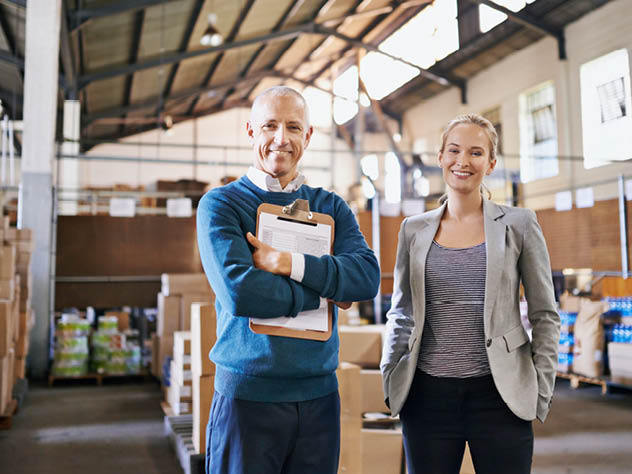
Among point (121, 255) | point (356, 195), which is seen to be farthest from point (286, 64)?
point (121, 255)

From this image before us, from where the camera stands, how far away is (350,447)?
2.53 meters

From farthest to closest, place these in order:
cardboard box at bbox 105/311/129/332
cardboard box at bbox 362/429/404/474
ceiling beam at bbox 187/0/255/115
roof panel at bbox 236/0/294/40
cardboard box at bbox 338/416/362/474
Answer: roof panel at bbox 236/0/294/40, ceiling beam at bbox 187/0/255/115, cardboard box at bbox 105/311/129/332, cardboard box at bbox 362/429/404/474, cardboard box at bbox 338/416/362/474

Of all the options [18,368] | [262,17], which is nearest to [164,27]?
[262,17]

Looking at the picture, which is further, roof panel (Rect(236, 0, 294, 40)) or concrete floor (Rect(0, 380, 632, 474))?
roof panel (Rect(236, 0, 294, 40))

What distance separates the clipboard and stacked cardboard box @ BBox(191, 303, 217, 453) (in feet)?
5.66

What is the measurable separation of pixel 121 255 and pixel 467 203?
6288mm

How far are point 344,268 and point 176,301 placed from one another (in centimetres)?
526

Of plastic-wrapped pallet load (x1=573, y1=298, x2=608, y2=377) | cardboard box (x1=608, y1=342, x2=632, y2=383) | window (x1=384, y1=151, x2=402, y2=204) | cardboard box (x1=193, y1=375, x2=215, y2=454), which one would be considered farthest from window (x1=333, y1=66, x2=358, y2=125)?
cardboard box (x1=193, y1=375, x2=215, y2=454)

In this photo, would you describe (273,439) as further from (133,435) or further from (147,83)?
(147,83)

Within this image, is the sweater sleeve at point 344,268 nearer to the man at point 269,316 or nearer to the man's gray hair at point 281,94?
the man at point 269,316

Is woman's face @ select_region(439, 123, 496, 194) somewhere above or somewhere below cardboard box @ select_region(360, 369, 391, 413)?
above

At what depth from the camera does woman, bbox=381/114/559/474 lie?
1408 mm

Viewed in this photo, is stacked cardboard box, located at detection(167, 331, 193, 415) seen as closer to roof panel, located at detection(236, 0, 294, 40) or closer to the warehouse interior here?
the warehouse interior

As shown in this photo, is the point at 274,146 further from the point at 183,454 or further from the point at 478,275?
the point at 183,454
